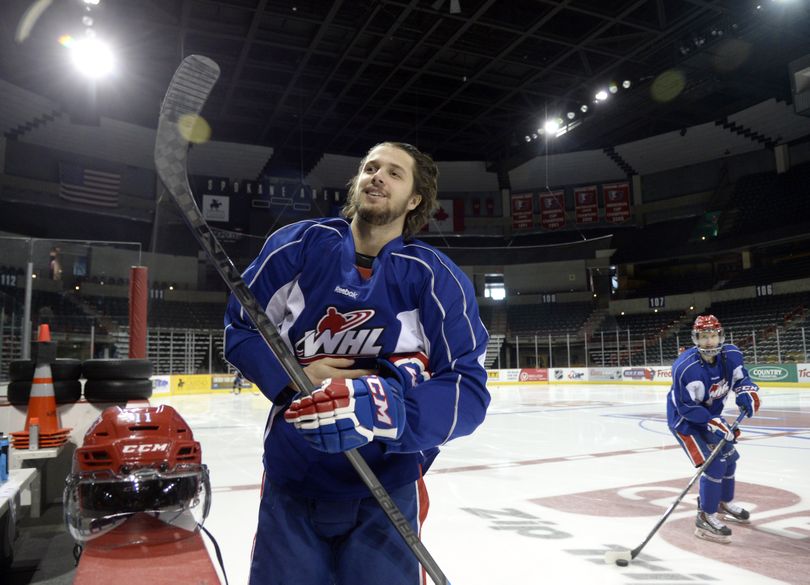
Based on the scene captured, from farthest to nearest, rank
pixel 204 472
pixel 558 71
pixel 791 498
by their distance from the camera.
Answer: pixel 558 71 → pixel 791 498 → pixel 204 472

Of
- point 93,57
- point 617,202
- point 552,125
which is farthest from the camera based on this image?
point 617,202

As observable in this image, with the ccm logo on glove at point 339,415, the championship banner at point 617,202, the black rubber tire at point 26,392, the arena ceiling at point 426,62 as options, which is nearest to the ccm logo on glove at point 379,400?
the ccm logo on glove at point 339,415

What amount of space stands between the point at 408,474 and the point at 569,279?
29.4 meters

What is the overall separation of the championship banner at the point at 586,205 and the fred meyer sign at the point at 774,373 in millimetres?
11670

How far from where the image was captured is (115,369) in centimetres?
396

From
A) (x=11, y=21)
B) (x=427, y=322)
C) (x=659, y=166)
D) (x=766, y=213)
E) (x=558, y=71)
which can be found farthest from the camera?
(x=659, y=166)

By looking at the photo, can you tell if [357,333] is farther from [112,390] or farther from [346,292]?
[112,390]

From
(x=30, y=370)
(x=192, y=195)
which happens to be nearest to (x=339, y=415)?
(x=192, y=195)

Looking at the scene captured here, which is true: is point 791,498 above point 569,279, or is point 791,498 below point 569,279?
below

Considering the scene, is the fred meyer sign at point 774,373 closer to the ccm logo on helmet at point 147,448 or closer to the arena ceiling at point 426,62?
the arena ceiling at point 426,62

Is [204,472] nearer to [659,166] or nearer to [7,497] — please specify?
[7,497]

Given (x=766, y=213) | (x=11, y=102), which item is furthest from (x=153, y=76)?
(x=766, y=213)

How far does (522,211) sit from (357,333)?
29.2m

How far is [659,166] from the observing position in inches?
1131
